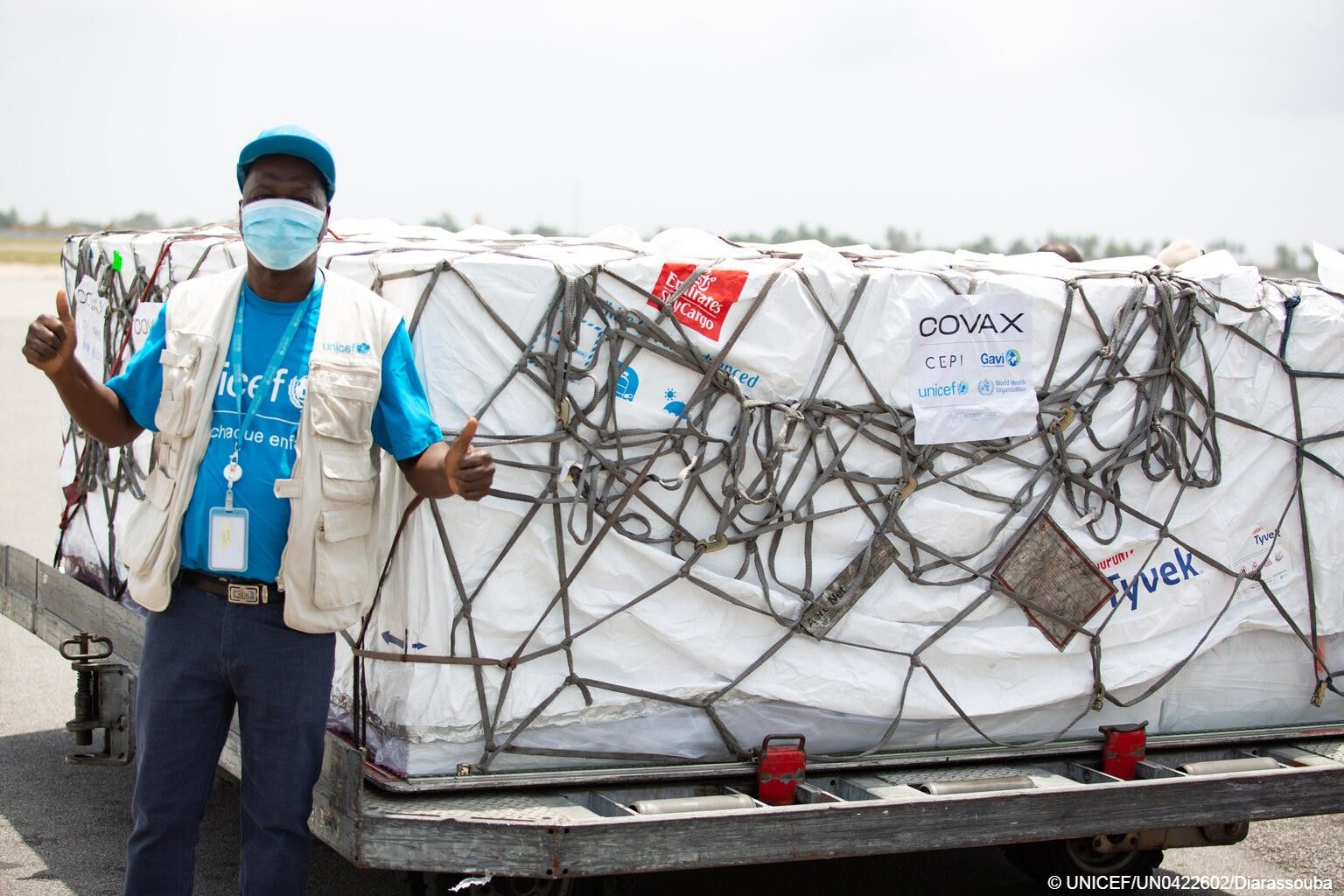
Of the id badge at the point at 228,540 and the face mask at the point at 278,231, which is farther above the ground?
the face mask at the point at 278,231

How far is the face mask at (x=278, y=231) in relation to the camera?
3514 mm

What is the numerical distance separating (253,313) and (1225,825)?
3573mm

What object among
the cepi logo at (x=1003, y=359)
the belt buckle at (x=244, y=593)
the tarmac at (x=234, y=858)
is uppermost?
the cepi logo at (x=1003, y=359)

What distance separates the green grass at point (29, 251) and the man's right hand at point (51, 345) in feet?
150

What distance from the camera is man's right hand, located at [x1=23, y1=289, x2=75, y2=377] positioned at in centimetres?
340

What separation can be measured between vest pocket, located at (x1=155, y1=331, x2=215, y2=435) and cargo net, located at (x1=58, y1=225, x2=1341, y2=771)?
572 millimetres

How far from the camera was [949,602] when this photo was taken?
4531 mm

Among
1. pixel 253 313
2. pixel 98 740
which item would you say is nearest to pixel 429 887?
pixel 253 313

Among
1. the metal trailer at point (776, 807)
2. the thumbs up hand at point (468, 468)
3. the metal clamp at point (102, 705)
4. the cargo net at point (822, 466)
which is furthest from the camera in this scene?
the metal clamp at point (102, 705)

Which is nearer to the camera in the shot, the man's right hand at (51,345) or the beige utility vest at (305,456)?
the man's right hand at (51,345)

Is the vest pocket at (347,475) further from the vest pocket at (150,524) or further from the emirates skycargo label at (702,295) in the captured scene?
the emirates skycargo label at (702,295)

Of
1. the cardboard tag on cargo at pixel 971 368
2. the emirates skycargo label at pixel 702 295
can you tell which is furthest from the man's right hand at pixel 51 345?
the cardboard tag on cargo at pixel 971 368

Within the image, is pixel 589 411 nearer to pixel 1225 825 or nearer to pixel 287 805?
pixel 287 805

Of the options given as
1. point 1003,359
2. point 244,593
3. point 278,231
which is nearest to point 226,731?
point 244,593
